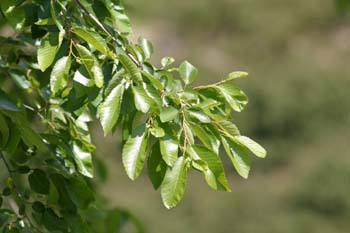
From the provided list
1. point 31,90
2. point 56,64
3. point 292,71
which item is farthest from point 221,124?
point 292,71

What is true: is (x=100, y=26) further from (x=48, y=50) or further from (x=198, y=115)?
(x=198, y=115)

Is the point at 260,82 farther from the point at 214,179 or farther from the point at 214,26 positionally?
the point at 214,179

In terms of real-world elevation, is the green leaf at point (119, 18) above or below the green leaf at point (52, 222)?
above

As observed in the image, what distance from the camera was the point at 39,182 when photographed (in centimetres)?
154

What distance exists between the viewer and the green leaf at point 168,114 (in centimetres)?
127

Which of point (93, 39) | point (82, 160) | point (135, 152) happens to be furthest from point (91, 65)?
point (82, 160)

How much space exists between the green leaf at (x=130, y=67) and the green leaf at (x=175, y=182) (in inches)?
5.3

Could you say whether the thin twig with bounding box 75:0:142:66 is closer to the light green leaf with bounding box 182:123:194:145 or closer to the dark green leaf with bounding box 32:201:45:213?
the light green leaf with bounding box 182:123:194:145

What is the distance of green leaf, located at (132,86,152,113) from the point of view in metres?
1.27

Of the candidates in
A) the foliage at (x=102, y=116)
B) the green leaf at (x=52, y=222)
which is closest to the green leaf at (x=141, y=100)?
the foliage at (x=102, y=116)

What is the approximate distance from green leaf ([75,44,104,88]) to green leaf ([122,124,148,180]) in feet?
0.29

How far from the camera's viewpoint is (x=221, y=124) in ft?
4.42

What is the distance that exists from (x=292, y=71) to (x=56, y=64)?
34.8ft

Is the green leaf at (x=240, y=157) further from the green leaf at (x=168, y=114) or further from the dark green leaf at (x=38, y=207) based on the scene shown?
the dark green leaf at (x=38, y=207)
